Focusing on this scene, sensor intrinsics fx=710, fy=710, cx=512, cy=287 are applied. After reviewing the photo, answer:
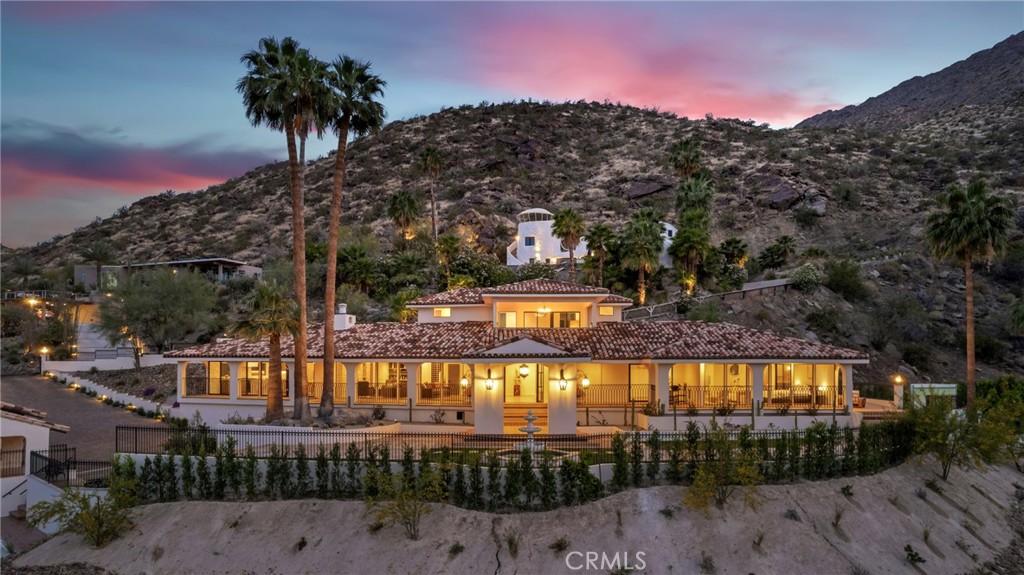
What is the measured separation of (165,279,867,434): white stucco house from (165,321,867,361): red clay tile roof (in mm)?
73

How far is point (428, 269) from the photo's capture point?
68.2 meters

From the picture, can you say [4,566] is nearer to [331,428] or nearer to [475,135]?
[331,428]

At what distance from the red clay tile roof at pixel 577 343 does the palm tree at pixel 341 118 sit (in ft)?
8.06

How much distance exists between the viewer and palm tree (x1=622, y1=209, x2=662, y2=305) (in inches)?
2274

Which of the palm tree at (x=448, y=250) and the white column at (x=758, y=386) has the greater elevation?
the palm tree at (x=448, y=250)

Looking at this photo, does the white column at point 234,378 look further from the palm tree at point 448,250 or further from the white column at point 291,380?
the palm tree at point 448,250

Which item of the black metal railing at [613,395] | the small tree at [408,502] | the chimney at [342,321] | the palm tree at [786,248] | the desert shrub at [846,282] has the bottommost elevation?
the small tree at [408,502]

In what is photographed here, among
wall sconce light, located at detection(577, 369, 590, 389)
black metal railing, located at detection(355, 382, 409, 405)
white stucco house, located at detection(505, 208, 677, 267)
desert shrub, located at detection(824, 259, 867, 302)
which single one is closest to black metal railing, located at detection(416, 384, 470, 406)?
black metal railing, located at detection(355, 382, 409, 405)

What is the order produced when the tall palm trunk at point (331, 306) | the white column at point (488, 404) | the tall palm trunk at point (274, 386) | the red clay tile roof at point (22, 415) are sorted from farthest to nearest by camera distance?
the tall palm trunk at point (331, 306), the tall palm trunk at point (274, 386), the white column at point (488, 404), the red clay tile roof at point (22, 415)

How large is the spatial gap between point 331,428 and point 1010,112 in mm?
125576

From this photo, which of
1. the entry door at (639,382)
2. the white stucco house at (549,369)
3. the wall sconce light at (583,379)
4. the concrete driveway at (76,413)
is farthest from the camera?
the concrete driveway at (76,413)

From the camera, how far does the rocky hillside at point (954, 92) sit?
5064 inches

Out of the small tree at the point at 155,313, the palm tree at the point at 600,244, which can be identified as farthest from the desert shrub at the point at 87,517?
the palm tree at the point at 600,244

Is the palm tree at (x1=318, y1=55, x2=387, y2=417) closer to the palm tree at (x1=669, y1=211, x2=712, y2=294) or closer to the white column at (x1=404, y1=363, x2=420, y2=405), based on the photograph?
the white column at (x1=404, y1=363, x2=420, y2=405)
